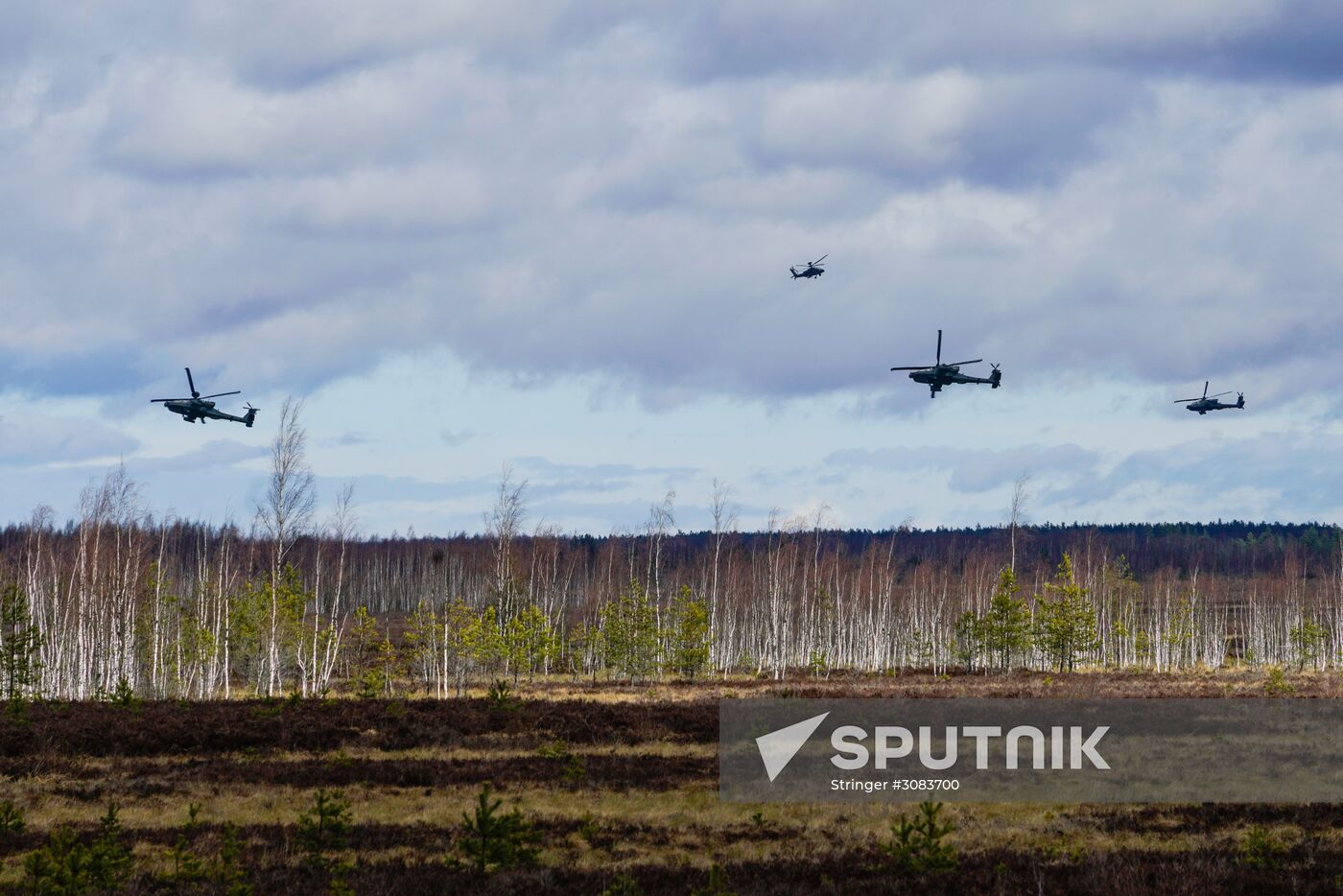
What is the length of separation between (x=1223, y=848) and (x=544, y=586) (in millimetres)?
78274

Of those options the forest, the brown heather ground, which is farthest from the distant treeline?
the brown heather ground

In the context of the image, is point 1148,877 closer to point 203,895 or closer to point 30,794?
point 203,895

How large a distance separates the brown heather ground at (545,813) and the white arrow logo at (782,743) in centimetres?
150

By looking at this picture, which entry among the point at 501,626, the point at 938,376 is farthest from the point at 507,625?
the point at 938,376

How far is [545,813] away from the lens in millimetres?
20188

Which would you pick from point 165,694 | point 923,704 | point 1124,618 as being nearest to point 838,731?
point 923,704

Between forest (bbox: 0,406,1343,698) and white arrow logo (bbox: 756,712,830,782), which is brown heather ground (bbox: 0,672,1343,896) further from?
forest (bbox: 0,406,1343,698)

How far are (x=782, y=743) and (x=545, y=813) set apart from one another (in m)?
12.1

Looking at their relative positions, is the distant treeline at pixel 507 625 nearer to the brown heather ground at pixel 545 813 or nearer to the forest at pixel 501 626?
the forest at pixel 501 626

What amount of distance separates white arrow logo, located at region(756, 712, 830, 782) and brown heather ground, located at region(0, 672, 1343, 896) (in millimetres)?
1497

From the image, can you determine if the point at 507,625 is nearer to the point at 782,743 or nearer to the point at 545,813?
the point at 782,743

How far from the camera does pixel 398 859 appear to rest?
1620 cm

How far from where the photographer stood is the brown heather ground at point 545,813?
14766 mm

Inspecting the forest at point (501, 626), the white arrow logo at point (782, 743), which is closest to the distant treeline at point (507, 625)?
the forest at point (501, 626)
